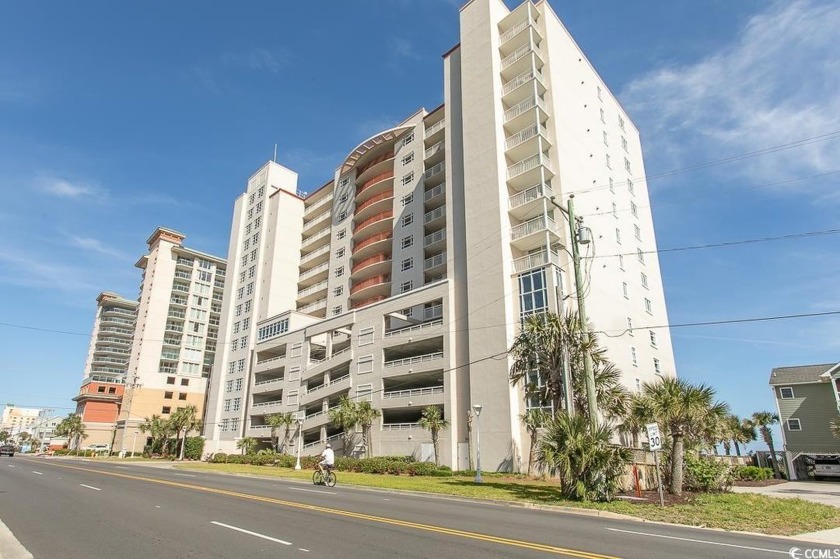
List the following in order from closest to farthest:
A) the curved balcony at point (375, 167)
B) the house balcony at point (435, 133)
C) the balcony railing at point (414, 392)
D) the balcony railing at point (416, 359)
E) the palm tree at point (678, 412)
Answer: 1. the palm tree at point (678, 412)
2. the balcony railing at point (414, 392)
3. the balcony railing at point (416, 359)
4. the house balcony at point (435, 133)
5. the curved balcony at point (375, 167)

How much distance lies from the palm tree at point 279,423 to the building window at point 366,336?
45.6ft

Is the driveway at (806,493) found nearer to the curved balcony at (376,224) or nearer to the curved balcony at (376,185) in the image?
the curved balcony at (376,224)

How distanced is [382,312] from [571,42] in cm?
3630

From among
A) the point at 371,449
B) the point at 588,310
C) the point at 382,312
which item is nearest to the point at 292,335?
the point at 382,312

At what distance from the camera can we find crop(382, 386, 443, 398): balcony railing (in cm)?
4309

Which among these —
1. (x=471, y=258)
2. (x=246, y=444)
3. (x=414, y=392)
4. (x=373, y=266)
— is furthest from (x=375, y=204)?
(x=246, y=444)

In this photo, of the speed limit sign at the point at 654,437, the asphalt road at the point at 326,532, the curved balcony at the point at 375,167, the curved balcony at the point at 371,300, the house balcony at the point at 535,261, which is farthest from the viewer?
the curved balcony at the point at 375,167

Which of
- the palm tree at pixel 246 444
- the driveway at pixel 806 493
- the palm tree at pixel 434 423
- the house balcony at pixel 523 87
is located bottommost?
the driveway at pixel 806 493

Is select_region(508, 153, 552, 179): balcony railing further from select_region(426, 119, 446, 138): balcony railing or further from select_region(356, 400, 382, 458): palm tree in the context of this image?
select_region(356, 400, 382, 458): palm tree

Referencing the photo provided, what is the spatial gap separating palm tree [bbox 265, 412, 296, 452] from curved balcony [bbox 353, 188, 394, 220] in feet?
85.2

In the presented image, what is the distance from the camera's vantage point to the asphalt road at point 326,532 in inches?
347

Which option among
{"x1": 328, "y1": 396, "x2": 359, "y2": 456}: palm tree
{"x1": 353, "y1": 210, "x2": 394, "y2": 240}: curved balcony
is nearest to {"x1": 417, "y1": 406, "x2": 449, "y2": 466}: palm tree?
{"x1": 328, "y1": 396, "x2": 359, "y2": 456}: palm tree

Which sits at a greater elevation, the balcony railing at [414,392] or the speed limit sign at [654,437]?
the balcony railing at [414,392]

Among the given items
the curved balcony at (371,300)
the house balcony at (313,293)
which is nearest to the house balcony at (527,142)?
the curved balcony at (371,300)
